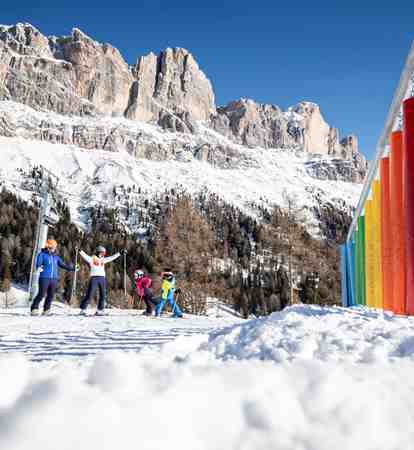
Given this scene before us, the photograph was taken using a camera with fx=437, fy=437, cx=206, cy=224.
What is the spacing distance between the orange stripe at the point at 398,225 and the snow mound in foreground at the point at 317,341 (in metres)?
1.61

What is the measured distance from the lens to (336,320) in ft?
9.21

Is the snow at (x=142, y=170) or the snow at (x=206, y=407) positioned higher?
the snow at (x=142, y=170)

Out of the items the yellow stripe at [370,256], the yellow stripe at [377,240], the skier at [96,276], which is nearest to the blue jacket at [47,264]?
the skier at [96,276]

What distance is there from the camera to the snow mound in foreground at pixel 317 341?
1.89 metres

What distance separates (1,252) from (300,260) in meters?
50.6

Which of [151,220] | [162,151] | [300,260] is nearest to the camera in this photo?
[300,260]

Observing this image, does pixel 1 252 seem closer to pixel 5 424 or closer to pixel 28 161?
pixel 5 424

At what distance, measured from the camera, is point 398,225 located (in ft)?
13.5

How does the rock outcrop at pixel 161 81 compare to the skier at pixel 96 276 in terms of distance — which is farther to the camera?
the rock outcrop at pixel 161 81

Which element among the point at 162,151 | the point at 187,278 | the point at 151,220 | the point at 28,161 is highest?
the point at 162,151

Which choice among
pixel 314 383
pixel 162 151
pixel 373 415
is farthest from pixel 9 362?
pixel 162 151

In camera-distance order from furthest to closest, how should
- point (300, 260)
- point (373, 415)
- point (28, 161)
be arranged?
1. point (28, 161)
2. point (300, 260)
3. point (373, 415)

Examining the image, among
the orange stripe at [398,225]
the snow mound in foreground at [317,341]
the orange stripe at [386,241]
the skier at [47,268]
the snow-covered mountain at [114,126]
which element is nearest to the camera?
the snow mound in foreground at [317,341]

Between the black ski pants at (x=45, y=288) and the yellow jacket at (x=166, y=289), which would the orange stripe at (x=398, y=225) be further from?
the black ski pants at (x=45, y=288)
